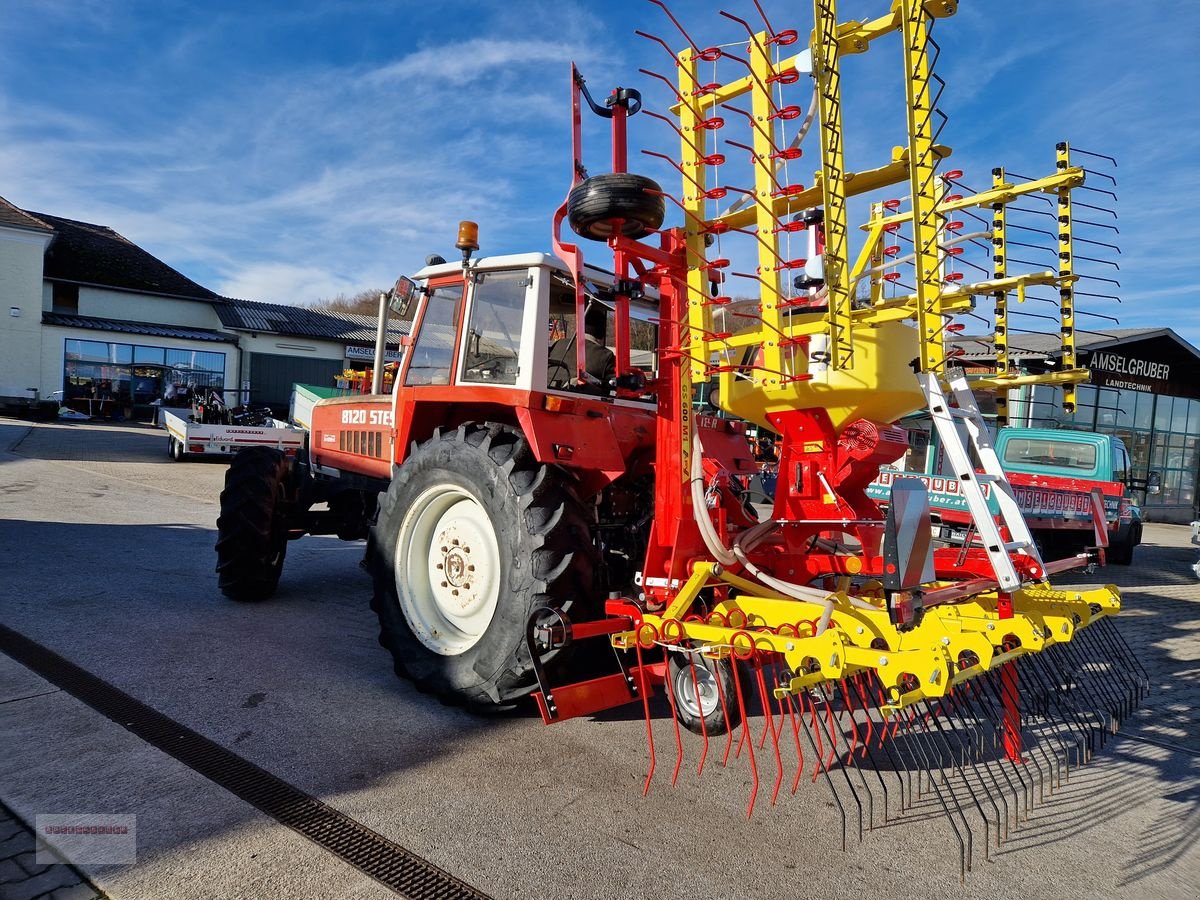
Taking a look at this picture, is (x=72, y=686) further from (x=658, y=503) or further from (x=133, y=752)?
(x=658, y=503)

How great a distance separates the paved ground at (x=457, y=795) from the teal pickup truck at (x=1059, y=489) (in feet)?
10.5

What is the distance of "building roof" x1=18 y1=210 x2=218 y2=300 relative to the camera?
28463 mm

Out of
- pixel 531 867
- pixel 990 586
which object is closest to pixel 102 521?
pixel 531 867

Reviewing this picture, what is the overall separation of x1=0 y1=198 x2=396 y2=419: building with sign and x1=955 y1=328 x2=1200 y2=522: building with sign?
2236 cm

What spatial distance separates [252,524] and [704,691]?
346cm

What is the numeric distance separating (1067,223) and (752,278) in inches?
72.2

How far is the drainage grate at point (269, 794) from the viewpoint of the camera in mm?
2408

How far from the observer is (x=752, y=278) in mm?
3344

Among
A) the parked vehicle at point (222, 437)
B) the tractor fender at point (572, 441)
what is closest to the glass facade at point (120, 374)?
the parked vehicle at point (222, 437)

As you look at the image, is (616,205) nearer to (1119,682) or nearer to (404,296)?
(404,296)

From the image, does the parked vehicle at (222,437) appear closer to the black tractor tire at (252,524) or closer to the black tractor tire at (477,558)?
the black tractor tire at (252,524)

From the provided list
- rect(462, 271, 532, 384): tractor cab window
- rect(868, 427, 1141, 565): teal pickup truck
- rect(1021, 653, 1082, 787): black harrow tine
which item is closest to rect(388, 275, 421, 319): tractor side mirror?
rect(462, 271, 532, 384): tractor cab window

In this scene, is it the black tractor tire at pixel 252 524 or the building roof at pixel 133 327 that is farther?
the building roof at pixel 133 327

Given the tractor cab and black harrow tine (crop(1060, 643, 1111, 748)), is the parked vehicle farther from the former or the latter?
black harrow tine (crop(1060, 643, 1111, 748))
